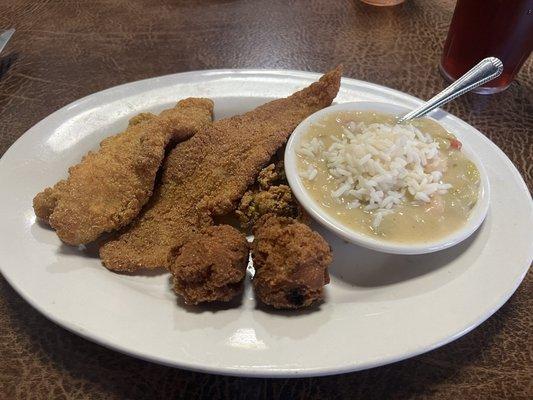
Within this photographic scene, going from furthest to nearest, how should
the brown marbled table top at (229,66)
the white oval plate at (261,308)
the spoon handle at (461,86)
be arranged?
the spoon handle at (461,86) < the brown marbled table top at (229,66) < the white oval plate at (261,308)

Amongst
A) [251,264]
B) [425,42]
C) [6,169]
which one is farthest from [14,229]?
[425,42]

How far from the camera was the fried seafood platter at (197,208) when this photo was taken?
1.38 meters

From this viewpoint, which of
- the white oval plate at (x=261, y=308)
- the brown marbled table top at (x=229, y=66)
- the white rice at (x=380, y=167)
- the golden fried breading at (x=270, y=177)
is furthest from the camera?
the golden fried breading at (x=270, y=177)

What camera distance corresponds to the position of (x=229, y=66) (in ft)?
8.93

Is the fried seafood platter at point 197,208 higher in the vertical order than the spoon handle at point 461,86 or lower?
lower

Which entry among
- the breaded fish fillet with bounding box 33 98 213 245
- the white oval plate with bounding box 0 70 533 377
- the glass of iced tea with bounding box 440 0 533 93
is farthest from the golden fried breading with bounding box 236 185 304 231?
the glass of iced tea with bounding box 440 0 533 93

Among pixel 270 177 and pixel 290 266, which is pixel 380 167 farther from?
pixel 290 266

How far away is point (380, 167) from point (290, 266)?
0.52 m

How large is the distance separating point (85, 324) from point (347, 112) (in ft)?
4.09

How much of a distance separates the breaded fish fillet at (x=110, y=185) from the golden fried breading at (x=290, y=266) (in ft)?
1.62

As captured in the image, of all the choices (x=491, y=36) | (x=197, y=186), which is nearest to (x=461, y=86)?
(x=491, y=36)

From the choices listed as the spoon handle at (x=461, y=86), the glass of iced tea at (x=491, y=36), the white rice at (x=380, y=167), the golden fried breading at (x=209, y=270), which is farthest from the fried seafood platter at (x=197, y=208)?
the glass of iced tea at (x=491, y=36)

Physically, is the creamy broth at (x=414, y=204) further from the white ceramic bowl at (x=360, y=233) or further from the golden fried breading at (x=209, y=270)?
the golden fried breading at (x=209, y=270)

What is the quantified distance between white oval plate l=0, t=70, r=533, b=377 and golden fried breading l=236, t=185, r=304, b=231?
17 cm
